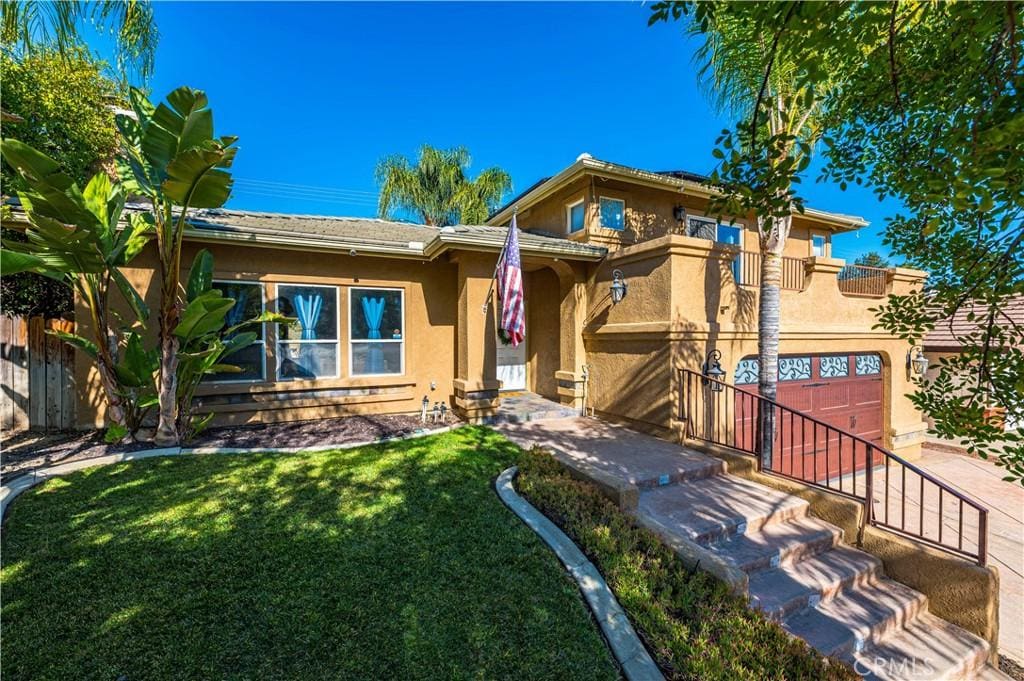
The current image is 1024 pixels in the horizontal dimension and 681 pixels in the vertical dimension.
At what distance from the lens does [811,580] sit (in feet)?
15.0

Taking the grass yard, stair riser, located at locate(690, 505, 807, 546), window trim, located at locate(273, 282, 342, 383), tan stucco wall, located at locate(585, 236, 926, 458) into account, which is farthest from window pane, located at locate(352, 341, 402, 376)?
stair riser, located at locate(690, 505, 807, 546)

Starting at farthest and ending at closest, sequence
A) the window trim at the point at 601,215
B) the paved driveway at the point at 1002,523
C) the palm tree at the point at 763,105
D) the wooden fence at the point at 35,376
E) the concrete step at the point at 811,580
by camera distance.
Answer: the window trim at the point at 601,215
the wooden fence at the point at 35,376
the palm tree at the point at 763,105
the paved driveway at the point at 1002,523
the concrete step at the point at 811,580

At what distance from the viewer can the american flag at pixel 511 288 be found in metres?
7.22

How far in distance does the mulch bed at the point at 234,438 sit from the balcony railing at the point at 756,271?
716 centimetres

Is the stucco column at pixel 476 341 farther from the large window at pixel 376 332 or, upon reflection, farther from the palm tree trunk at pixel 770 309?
the palm tree trunk at pixel 770 309

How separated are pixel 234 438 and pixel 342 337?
280 cm

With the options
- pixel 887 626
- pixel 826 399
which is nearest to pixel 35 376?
pixel 887 626

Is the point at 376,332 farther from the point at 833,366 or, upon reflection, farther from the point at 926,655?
the point at 833,366

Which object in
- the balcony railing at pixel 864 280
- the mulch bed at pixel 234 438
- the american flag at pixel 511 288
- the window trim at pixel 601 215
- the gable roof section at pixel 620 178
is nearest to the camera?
the mulch bed at pixel 234 438

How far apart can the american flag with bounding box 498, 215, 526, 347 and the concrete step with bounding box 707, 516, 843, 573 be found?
4417 mm

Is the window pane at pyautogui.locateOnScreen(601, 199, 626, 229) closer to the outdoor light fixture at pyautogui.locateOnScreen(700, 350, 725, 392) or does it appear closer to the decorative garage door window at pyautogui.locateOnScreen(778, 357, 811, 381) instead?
the outdoor light fixture at pyautogui.locateOnScreen(700, 350, 725, 392)

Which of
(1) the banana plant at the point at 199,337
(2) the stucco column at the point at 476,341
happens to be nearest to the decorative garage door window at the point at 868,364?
(2) the stucco column at the point at 476,341

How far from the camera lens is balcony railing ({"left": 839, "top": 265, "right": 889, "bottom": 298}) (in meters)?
10.6

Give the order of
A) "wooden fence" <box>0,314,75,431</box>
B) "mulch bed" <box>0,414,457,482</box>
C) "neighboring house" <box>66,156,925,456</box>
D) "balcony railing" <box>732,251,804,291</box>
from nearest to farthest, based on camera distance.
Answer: "mulch bed" <box>0,414,457,482</box> → "wooden fence" <box>0,314,75,431</box> → "neighboring house" <box>66,156,925,456</box> → "balcony railing" <box>732,251,804,291</box>
